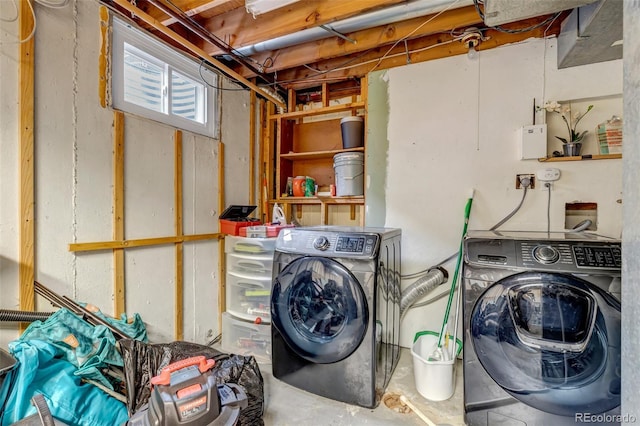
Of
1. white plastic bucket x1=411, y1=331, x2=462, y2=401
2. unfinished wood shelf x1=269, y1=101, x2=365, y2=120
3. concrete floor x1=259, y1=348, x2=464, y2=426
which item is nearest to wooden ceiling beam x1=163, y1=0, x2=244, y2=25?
unfinished wood shelf x1=269, y1=101, x2=365, y2=120

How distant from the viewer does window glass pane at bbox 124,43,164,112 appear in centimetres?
187

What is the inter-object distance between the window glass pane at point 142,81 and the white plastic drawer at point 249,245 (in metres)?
1.14

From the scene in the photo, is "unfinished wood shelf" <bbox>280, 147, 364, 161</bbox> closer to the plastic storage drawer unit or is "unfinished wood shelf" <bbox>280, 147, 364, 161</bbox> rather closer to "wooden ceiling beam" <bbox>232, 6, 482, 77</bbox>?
"wooden ceiling beam" <bbox>232, 6, 482, 77</bbox>

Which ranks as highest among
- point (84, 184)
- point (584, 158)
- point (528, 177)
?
point (584, 158)

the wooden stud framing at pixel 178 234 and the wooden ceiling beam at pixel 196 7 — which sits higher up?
the wooden ceiling beam at pixel 196 7

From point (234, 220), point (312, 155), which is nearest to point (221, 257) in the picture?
point (234, 220)

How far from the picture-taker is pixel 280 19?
6.45 ft

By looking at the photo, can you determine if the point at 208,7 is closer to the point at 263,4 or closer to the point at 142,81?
the point at 263,4

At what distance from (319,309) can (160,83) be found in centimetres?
201

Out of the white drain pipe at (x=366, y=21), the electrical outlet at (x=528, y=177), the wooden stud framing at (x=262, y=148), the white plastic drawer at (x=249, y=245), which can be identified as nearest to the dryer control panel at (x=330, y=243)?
the white plastic drawer at (x=249, y=245)

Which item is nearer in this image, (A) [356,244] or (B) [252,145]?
(A) [356,244]

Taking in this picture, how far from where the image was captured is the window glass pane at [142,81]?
1.87m

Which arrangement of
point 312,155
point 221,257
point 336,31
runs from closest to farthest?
point 336,31, point 221,257, point 312,155

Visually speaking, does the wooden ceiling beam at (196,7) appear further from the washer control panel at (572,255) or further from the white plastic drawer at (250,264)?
the washer control panel at (572,255)
